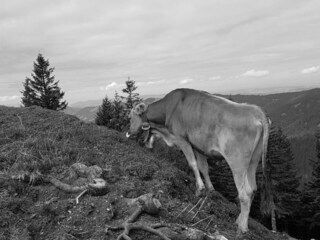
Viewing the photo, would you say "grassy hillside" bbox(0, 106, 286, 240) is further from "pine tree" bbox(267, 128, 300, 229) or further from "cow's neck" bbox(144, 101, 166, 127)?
"pine tree" bbox(267, 128, 300, 229)

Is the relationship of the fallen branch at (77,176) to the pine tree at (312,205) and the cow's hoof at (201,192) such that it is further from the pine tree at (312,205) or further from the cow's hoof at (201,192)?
the pine tree at (312,205)

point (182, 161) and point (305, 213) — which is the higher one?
point (182, 161)

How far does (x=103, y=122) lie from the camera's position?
4131 cm

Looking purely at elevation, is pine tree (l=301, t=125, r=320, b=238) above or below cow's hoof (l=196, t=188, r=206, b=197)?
below

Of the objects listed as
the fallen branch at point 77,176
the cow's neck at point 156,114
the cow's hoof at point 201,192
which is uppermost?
the cow's neck at point 156,114

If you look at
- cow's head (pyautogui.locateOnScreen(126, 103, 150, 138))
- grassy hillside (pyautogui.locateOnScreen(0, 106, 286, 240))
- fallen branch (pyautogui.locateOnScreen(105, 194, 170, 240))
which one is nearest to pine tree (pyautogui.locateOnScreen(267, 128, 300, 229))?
cow's head (pyautogui.locateOnScreen(126, 103, 150, 138))

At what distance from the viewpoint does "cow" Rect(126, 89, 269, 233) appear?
7906 millimetres

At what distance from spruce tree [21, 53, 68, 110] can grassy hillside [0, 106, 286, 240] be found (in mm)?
37374

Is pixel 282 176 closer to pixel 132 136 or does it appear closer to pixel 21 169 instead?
pixel 132 136

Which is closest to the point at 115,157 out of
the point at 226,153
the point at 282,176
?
the point at 226,153

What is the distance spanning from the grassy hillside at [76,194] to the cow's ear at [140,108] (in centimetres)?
140

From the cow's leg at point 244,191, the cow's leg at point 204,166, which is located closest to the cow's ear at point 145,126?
the cow's leg at point 204,166

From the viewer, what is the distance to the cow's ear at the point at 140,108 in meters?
11.7

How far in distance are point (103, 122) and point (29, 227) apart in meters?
35.6
